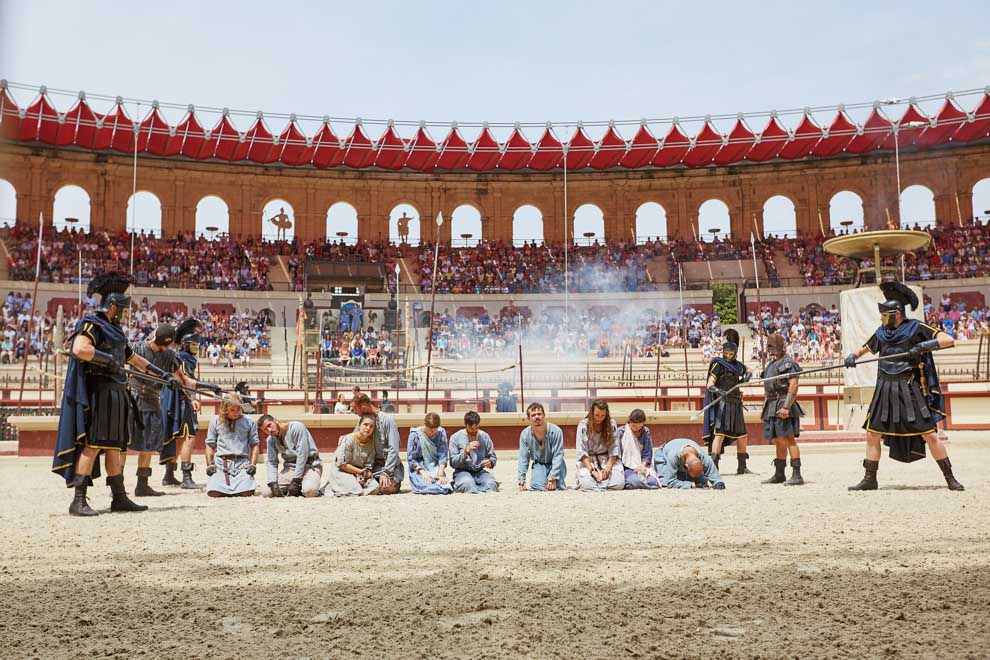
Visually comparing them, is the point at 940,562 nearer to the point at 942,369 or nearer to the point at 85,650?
the point at 85,650

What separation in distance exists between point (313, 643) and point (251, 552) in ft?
6.32

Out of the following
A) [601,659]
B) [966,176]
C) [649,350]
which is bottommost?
[601,659]

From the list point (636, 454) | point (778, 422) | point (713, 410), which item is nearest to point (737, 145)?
point (713, 410)

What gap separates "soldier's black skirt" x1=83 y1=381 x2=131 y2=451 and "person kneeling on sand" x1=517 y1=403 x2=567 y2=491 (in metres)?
3.99

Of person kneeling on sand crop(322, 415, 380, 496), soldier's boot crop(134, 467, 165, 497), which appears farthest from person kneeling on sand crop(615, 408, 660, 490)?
soldier's boot crop(134, 467, 165, 497)

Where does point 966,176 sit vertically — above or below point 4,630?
above

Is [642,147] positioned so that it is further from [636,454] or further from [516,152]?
[636,454]

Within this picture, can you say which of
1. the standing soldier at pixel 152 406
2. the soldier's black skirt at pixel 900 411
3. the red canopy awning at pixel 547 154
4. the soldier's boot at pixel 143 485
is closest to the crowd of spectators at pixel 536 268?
the red canopy awning at pixel 547 154

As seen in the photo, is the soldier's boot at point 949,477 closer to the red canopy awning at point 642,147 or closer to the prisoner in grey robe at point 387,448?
the prisoner in grey robe at point 387,448

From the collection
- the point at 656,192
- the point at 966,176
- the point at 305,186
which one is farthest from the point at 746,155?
the point at 305,186

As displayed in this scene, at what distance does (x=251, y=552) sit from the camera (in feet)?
16.2

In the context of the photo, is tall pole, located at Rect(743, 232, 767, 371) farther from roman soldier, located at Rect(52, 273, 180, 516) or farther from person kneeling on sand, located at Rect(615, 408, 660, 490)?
roman soldier, located at Rect(52, 273, 180, 516)

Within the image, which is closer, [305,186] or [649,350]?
[649,350]

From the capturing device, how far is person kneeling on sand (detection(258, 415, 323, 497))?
8.67m
